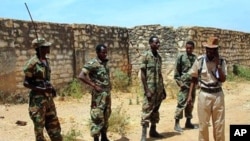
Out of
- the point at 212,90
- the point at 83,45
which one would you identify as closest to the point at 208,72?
the point at 212,90

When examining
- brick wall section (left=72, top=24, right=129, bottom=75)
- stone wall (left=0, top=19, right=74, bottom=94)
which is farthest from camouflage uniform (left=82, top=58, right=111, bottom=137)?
brick wall section (left=72, top=24, right=129, bottom=75)

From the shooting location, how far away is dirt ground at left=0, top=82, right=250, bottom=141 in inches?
294

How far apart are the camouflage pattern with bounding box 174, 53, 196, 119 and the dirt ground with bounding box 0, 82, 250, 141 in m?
0.38

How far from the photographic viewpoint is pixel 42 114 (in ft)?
17.9

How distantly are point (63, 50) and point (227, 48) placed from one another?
7.25 metres

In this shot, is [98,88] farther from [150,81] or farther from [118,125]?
[118,125]

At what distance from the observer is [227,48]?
1673cm

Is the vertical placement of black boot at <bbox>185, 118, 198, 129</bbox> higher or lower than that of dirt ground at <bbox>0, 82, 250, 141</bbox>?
higher

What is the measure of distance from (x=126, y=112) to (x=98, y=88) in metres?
3.71

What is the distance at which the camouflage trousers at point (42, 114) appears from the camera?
5406mm

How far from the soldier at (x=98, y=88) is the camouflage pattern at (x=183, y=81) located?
173cm

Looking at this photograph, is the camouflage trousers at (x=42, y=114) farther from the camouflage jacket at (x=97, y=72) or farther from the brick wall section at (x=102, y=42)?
the brick wall section at (x=102, y=42)

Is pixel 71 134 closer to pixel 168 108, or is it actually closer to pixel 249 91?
pixel 168 108

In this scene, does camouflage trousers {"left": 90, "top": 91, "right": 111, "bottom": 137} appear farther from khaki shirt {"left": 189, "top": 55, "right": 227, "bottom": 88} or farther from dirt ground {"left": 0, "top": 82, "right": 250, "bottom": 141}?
khaki shirt {"left": 189, "top": 55, "right": 227, "bottom": 88}
